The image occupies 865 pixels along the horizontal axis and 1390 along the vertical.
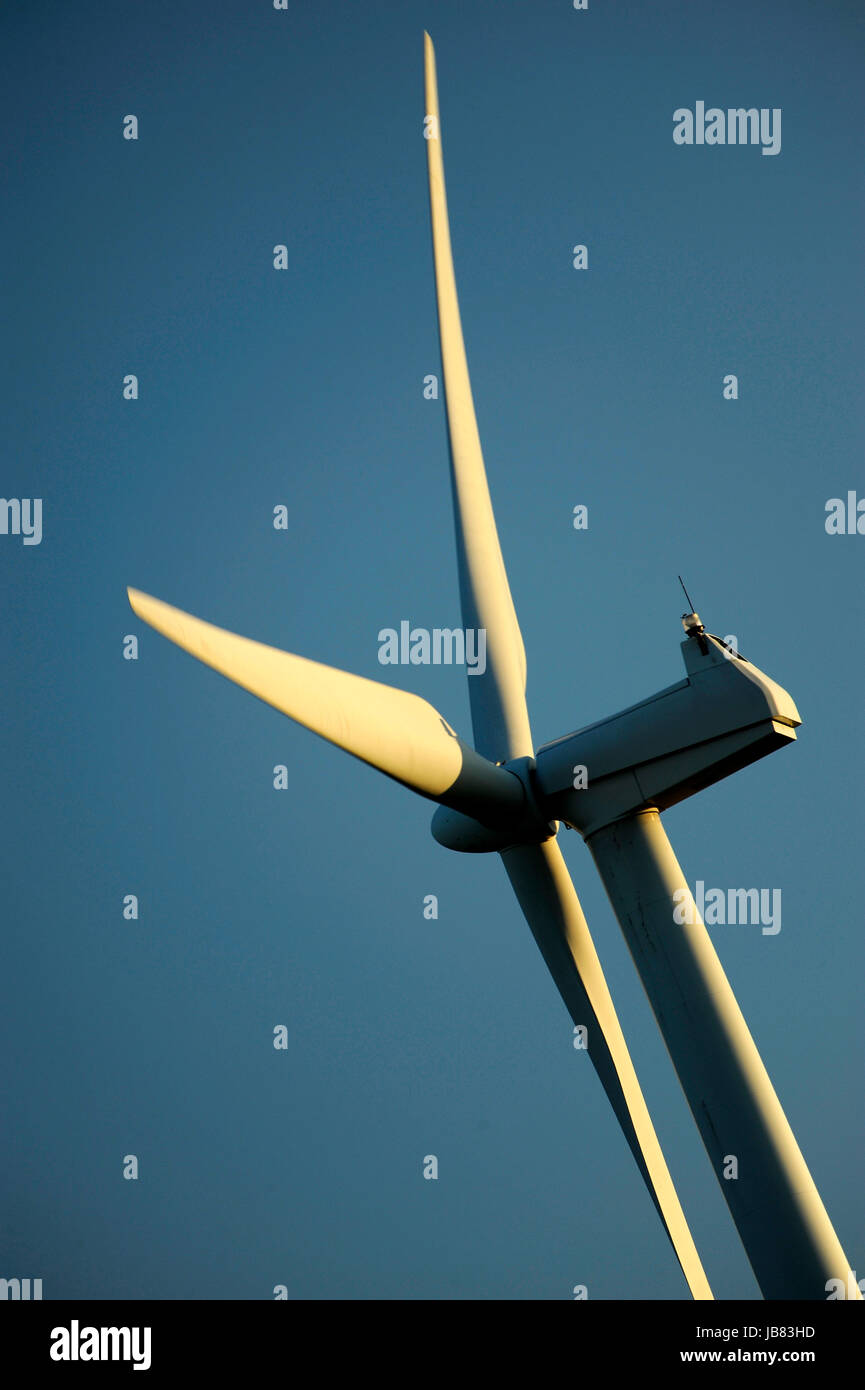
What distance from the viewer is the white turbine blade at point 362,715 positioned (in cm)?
969

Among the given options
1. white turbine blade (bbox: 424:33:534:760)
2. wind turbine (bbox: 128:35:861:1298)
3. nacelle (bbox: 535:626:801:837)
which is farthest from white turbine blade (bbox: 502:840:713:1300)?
white turbine blade (bbox: 424:33:534:760)

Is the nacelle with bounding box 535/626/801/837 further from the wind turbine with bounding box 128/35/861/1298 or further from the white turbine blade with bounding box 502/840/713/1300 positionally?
the white turbine blade with bounding box 502/840/713/1300

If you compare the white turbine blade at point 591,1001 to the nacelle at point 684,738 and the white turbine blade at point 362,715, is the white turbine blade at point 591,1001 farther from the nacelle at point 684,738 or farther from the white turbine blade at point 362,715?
the nacelle at point 684,738

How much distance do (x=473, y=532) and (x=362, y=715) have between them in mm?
6780

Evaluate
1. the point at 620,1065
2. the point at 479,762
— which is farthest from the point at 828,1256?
the point at 479,762

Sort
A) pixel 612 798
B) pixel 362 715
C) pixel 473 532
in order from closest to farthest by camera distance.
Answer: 1. pixel 362 715
2. pixel 612 798
3. pixel 473 532

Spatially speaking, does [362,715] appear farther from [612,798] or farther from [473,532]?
[473,532]

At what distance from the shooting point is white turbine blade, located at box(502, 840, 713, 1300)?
593 inches

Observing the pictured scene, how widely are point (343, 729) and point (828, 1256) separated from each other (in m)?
6.69

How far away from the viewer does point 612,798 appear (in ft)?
49.3

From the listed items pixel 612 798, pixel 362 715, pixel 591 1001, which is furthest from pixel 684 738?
pixel 362 715

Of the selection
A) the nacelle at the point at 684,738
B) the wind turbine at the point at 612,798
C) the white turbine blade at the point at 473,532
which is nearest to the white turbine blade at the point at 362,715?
the wind turbine at the point at 612,798

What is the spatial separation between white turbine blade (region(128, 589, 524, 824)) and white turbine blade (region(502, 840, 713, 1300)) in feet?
3.74
